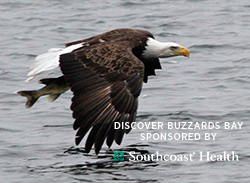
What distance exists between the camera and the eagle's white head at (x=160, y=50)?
8688 millimetres

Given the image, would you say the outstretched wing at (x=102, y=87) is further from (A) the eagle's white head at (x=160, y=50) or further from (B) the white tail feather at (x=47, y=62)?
(A) the eagle's white head at (x=160, y=50)

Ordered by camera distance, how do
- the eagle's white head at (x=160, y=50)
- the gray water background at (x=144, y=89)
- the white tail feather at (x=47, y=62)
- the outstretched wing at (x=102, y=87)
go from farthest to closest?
the eagle's white head at (x=160, y=50)
the white tail feather at (x=47, y=62)
the gray water background at (x=144, y=89)
the outstretched wing at (x=102, y=87)

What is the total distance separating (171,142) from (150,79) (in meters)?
3.28

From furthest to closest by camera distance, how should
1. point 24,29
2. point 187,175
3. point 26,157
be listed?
point 24,29
point 26,157
point 187,175

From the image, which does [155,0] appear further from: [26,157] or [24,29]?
[26,157]

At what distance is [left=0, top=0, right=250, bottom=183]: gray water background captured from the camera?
24.2 ft

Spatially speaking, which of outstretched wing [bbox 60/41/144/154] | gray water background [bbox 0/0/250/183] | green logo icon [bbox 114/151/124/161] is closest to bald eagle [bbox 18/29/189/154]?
outstretched wing [bbox 60/41/144/154]

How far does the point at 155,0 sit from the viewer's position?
17844 millimetres

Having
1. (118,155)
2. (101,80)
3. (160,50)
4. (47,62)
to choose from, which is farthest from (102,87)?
(160,50)

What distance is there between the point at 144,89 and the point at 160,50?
7.27 feet

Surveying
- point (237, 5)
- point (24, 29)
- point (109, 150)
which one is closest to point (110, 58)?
point (109, 150)

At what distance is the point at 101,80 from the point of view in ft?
23.8

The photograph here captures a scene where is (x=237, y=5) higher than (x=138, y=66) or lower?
lower

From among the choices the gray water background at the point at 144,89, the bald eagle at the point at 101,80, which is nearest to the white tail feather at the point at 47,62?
the bald eagle at the point at 101,80
